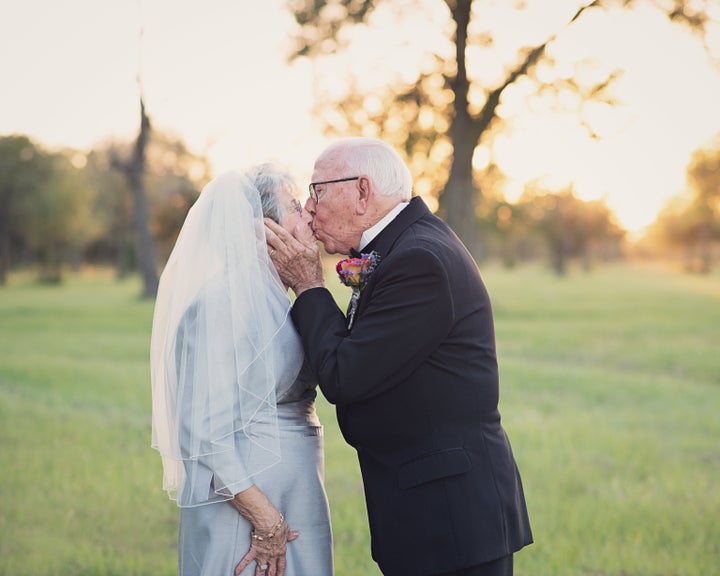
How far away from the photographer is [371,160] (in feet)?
11.5

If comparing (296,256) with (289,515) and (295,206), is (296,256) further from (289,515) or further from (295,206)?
(289,515)

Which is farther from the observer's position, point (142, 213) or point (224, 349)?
point (142, 213)

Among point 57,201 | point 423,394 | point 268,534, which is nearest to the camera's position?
point 423,394

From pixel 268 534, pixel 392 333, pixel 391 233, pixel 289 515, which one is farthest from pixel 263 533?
pixel 391 233

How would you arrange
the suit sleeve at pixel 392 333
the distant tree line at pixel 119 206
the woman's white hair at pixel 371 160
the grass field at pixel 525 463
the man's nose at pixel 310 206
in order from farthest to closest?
the distant tree line at pixel 119 206 → the grass field at pixel 525 463 → the man's nose at pixel 310 206 → the woman's white hair at pixel 371 160 → the suit sleeve at pixel 392 333

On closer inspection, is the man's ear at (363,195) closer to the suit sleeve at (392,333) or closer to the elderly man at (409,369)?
the elderly man at (409,369)

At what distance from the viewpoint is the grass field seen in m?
6.46

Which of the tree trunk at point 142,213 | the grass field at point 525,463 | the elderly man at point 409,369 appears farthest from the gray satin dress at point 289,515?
the tree trunk at point 142,213

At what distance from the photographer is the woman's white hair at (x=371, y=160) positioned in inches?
138

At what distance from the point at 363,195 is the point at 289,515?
142 centimetres

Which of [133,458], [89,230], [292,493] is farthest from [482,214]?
[292,493]

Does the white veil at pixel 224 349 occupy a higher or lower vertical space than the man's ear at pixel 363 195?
lower

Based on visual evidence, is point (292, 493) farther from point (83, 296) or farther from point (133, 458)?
point (83, 296)

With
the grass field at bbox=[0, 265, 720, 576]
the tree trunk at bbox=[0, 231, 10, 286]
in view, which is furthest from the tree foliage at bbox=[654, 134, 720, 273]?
the tree trunk at bbox=[0, 231, 10, 286]
